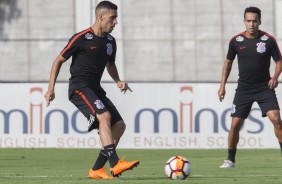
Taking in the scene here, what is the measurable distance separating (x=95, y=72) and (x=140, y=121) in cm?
1109

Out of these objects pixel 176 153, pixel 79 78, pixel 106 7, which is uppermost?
pixel 106 7

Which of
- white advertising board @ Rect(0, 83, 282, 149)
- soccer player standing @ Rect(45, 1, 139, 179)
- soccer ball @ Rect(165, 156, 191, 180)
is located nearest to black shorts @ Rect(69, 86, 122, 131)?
soccer player standing @ Rect(45, 1, 139, 179)

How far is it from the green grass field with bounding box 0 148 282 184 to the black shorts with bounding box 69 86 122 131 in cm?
79

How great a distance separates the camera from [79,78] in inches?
512

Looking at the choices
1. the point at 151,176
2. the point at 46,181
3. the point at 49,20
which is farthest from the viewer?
the point at 49,20

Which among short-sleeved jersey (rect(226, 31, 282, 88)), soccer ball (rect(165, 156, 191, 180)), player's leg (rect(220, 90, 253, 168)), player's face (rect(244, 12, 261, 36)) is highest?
player's face (rect(244, 12, 261, 36))

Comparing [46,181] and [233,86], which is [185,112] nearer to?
[233,86]

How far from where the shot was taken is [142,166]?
17266mm

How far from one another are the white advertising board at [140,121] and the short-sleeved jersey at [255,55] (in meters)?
8.02

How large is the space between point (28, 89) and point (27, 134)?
1086 mm

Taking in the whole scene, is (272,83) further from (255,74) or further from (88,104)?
(88,104)

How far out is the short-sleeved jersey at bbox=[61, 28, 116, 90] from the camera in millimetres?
12914

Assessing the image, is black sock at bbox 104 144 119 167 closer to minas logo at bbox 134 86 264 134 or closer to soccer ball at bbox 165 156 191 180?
soccer ball at bbox 165 156 191 180

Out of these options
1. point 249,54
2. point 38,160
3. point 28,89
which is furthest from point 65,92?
point 249,54
